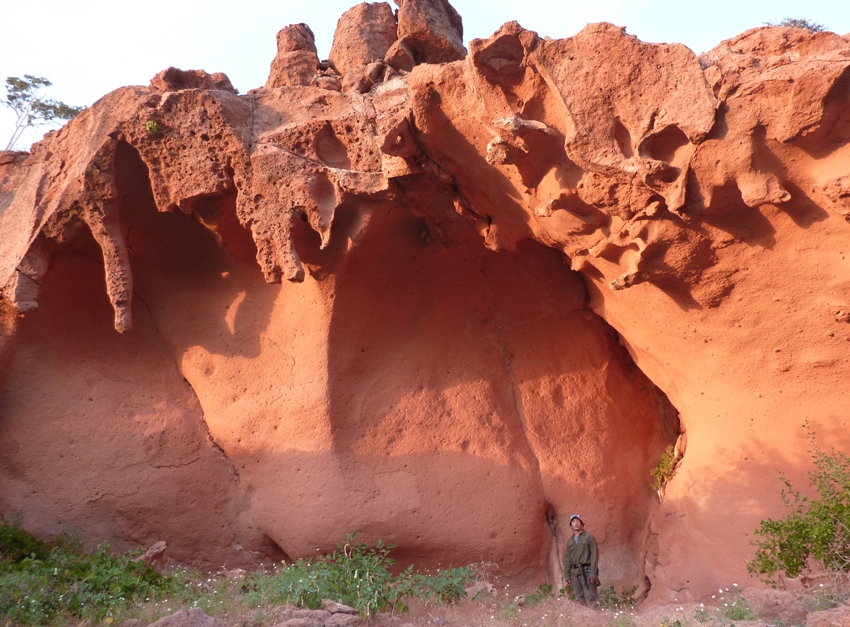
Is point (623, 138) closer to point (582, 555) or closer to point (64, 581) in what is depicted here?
point (582, 555)

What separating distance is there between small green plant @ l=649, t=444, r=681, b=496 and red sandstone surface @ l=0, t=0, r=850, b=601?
0.27 ft

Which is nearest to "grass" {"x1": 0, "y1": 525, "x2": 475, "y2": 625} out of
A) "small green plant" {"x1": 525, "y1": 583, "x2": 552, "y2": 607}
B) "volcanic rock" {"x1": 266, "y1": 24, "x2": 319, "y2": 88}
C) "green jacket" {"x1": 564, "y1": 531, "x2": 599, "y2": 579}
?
"small green plant" {"x1": 525, "y1": 583, "x2": 552, "y2": 607}

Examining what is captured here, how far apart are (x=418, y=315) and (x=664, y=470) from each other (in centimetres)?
227

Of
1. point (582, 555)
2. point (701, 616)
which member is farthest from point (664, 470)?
point (701, 616)

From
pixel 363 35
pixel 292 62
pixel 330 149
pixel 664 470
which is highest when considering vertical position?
pixel 363 35

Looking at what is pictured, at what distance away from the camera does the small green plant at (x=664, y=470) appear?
19.5 feet

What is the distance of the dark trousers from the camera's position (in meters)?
5.14

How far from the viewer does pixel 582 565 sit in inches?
202

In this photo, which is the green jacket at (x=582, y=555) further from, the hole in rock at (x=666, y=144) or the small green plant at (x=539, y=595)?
the hole in rock at (x=666, y=144)

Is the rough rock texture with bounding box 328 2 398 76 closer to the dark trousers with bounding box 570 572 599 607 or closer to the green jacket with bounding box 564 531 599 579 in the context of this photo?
the green jacket with bounding box 564 531 599 579

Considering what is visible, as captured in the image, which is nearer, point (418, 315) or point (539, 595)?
point (539, 595)

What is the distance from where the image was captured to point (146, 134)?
5.43 metres

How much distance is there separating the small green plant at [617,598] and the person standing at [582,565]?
0.69ft

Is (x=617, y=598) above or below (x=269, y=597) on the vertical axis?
below
